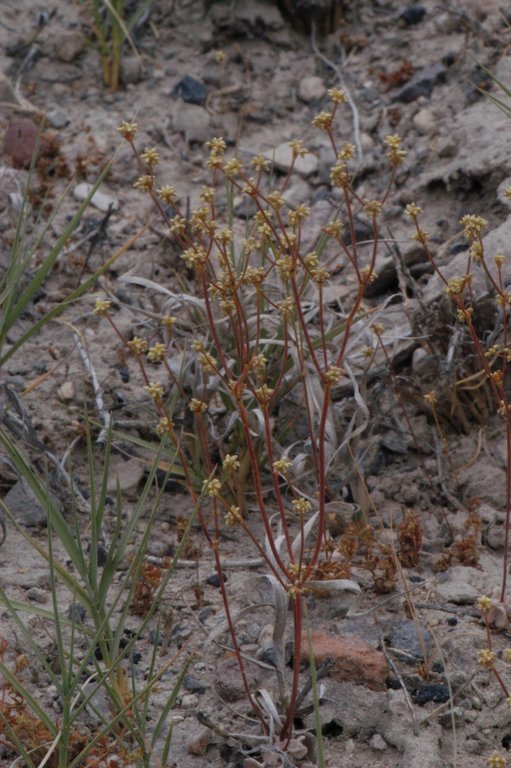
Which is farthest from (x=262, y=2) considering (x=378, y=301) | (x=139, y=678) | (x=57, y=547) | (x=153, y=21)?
(x=139, y=678)

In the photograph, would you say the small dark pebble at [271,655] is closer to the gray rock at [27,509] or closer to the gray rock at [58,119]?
the gray rock at [27,509]

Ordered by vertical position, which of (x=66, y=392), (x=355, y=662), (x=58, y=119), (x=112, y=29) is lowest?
(x=355, y=662)

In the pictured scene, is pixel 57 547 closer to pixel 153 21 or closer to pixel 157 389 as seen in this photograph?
pixel 157 389

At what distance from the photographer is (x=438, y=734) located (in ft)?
9.26

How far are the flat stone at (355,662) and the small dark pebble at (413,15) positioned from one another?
4284 millimetres

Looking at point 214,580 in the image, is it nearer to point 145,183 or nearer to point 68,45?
point 145,183

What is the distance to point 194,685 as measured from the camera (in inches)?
117

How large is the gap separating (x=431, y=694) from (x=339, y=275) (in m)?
2.36

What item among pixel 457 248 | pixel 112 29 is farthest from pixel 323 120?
pixel 112 29

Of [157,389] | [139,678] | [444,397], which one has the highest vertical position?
[157,389]

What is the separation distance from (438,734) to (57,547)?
A: 145cm

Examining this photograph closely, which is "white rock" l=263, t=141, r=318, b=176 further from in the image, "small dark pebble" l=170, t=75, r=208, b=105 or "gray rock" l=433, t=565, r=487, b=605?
"gray rock" l=433, t=565, r=487, b=605

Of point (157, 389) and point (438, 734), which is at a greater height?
point (157, 389)

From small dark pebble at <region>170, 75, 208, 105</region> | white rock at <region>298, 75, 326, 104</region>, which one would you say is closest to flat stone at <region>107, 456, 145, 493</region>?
small dark pebble at <region>170, 75, 208, 105</region>
